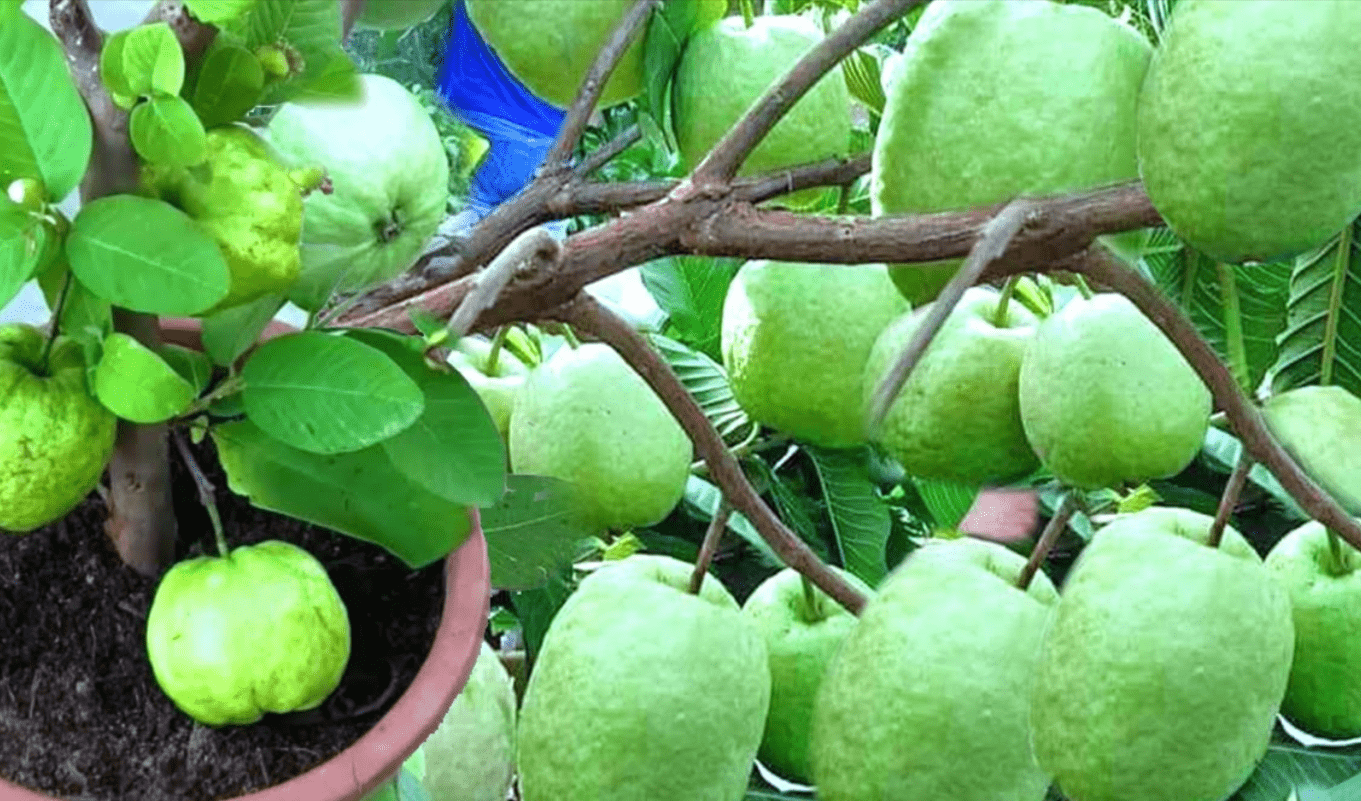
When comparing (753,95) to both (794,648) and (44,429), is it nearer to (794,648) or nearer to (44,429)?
(794,648)

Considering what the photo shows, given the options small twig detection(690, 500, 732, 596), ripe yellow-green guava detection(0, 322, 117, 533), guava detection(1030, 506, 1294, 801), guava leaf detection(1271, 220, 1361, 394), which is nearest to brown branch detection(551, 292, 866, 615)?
small twig detection(690, 500, 732, 596)

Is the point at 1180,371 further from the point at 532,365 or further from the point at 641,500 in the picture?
the point at 532,365

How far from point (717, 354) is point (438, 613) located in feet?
4.74

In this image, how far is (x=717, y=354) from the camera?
2.13 meters

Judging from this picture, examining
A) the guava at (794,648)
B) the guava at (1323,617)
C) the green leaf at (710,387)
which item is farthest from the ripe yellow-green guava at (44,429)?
the green leaf at (710,387)

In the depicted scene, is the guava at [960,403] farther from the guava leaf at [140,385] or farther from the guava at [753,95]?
the guava leaf at [140,385]

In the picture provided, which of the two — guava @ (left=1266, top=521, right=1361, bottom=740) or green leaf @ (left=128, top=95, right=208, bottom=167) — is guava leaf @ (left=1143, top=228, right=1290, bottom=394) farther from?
green leaf @ (left=128, top=95, right=208, bottom=167)

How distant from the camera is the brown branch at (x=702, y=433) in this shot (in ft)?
2.71

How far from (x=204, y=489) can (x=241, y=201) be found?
5.3 inches

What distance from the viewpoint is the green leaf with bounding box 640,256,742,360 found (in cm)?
210

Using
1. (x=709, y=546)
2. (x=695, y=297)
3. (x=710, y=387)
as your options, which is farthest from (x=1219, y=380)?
(x=695, y=297)

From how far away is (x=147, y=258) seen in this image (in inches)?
21.5

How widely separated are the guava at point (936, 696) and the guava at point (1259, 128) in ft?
1.19

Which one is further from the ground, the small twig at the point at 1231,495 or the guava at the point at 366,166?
the guava at the point at 366,166
